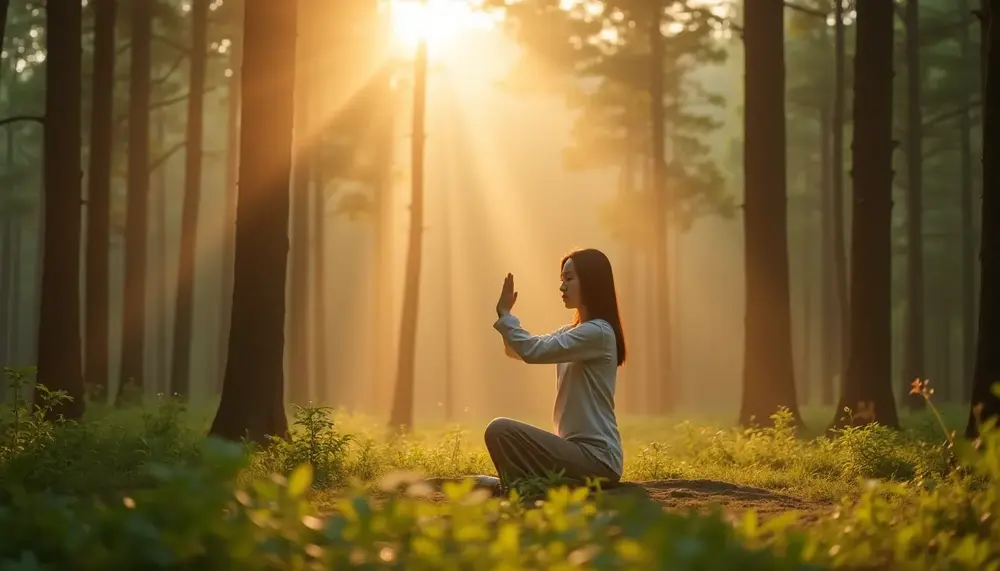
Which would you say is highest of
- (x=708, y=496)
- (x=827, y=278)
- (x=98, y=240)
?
(x=98, y=240)

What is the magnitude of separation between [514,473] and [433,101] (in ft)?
130

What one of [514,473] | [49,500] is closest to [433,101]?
[514,473]

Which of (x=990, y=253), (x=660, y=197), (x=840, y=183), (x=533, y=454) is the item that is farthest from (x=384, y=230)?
(x=533, y=454)

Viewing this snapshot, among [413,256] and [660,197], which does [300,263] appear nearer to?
[413,256]

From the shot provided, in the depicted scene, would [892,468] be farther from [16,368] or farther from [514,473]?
[16,368]

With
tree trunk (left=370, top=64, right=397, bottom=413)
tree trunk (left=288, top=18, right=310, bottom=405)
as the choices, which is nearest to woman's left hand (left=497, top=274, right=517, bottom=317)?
tree trunk (left=288, top=18, right=310, bottom=405)

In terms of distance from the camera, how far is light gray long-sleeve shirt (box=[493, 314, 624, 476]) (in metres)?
7.45

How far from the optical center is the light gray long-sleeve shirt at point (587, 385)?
7449 millimetres

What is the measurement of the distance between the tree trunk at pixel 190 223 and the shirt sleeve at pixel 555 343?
16.7m

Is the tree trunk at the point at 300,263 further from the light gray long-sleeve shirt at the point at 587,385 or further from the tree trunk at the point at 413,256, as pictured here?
the light gray long-sleeve shirt at the point at 587,385

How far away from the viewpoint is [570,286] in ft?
25.3

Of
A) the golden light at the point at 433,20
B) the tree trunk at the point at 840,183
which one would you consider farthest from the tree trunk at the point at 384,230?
the tree trunk at the point at 840,183

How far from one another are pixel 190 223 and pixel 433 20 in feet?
23.0

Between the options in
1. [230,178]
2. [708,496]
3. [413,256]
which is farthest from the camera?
[230,178]
